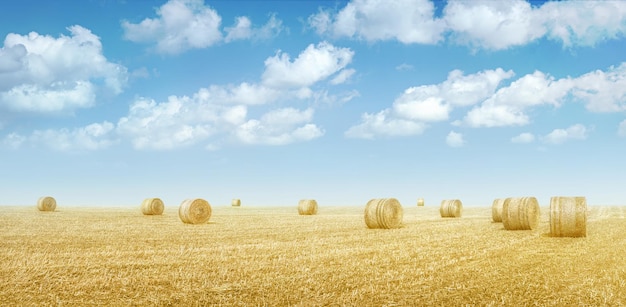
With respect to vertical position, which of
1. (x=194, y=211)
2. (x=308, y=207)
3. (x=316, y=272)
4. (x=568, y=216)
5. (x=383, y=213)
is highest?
(x=568, y=216)

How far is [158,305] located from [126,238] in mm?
9759

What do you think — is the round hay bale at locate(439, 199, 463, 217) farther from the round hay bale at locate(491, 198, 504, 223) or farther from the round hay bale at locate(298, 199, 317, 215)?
the round hay bale at locate(298, 199, 317, 215)

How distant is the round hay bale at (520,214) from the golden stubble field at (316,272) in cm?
296

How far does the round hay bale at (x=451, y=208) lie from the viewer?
102 feet

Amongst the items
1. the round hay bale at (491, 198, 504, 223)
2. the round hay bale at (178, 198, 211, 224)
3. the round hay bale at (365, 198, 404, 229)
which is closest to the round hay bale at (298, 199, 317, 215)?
the round hay bale at (178, 198, 211, 224)

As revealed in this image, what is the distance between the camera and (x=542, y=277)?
9531mm

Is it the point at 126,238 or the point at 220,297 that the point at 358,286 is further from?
the point at 126,238

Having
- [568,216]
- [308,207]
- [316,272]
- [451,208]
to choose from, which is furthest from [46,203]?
[568,216]

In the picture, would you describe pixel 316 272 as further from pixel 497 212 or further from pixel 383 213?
pixel 497 212

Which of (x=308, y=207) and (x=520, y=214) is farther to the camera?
(x=308, y=207)

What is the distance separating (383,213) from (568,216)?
6.52 meters

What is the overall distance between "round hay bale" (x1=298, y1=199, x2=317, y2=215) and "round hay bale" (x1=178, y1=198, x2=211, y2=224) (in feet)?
35.2

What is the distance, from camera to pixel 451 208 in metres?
31.0

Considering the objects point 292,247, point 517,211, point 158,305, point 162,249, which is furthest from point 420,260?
point 517,211
